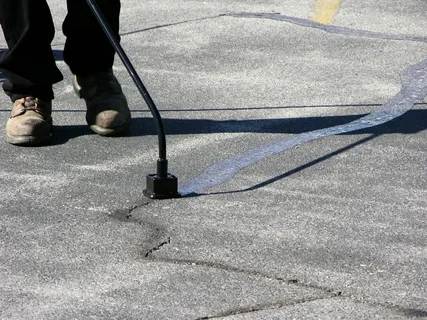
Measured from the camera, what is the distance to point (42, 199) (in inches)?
165

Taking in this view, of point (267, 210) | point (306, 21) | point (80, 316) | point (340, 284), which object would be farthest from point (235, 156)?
point (306, 21)

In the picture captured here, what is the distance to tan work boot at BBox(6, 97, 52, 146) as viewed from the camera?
483cm

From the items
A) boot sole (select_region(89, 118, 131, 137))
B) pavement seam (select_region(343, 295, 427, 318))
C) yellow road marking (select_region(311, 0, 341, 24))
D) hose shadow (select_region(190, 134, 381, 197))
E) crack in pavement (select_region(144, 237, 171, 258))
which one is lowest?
yellow road marking (select_region(311, 0, 341, 24))

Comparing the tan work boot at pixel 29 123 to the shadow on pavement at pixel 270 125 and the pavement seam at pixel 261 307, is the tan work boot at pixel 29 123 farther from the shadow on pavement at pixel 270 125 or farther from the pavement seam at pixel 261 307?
the pavement seam at pixel 261 307

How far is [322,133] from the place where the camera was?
16.9 ft

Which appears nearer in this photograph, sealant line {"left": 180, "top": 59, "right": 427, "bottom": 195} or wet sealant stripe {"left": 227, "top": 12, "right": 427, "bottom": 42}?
sealant line {"left": 180, "top": 59, "right": 427, "bottom": 195}

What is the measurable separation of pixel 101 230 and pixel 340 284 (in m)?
0.93

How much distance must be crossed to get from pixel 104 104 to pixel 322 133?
1.03 metres

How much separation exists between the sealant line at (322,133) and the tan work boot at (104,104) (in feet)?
1.98

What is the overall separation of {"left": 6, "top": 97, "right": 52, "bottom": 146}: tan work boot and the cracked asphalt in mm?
54

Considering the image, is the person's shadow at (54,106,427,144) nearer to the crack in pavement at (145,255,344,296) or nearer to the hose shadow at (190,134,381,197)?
the hose shadow at (190,134,381,197)

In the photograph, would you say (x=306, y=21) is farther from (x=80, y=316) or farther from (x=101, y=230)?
(x=80, y=316)

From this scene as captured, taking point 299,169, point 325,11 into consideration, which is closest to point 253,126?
point 299,169

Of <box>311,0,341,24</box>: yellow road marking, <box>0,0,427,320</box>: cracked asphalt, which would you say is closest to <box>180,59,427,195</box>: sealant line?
<box>0,0,427,320</box>: cracked asphalt
